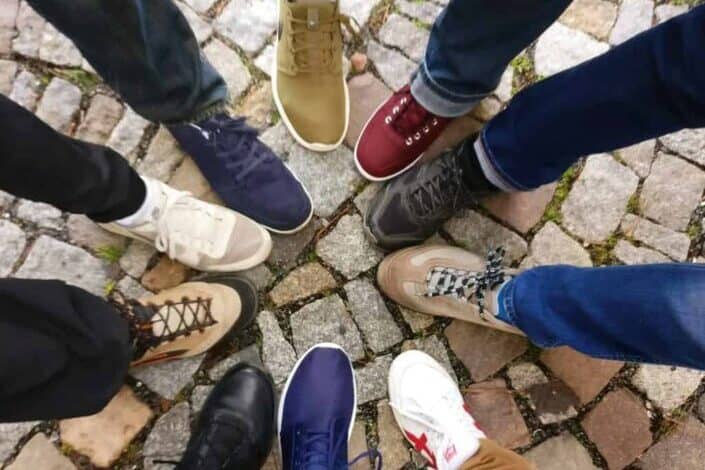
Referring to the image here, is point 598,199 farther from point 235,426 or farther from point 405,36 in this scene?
point 235,426

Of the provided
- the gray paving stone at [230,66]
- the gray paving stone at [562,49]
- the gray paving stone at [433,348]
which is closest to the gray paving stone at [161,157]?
the gray paving stone at [230,66]

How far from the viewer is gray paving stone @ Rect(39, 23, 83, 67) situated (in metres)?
1.86

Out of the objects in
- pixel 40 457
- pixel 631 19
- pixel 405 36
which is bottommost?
pixel 40 457

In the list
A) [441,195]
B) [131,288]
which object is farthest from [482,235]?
[131,288]

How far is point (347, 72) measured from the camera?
193 cm

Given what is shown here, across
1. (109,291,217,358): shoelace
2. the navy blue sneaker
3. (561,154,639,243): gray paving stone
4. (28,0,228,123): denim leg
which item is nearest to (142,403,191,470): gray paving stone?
(109,291,217,358): shoelace

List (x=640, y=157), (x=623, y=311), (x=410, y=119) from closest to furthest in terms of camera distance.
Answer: (x=623, y=311) < (x=410, y=119) < (x=640, y=157)

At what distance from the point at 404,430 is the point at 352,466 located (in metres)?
0.18

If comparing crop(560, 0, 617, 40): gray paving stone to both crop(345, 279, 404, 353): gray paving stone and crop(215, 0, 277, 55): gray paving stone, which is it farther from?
crop(345, 279, 404, 353): gray paving stone

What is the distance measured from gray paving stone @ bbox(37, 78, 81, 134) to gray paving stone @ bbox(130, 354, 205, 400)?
0.75 metres

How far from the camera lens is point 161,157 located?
184cm

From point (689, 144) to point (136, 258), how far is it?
5.59ft

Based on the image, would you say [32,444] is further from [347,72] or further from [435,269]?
[347,72]

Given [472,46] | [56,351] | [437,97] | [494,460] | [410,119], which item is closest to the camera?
[56,351]
